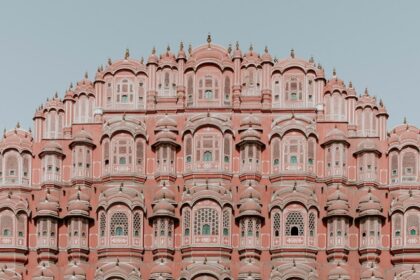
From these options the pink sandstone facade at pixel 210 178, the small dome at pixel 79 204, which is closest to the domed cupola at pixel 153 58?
the pink sandstone facade at pixel 210 178

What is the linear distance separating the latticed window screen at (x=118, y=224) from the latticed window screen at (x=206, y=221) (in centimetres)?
367

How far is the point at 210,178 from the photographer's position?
163ft

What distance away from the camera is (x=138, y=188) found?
164 ft

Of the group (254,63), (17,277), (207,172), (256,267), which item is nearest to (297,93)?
(254,63)

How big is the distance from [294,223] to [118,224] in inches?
356

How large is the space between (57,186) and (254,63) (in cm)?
1244

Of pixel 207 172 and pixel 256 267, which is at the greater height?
pixel 207 172

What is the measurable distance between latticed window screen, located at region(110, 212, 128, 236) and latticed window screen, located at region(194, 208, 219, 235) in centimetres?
367

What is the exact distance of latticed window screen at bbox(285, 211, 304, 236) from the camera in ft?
159

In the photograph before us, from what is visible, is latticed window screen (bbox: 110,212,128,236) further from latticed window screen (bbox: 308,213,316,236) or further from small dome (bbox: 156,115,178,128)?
latticed window screen (bbox: 308,213,316,236)

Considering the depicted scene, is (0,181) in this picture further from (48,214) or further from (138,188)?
(138,188)

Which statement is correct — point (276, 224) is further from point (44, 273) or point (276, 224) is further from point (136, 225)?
point (44, 273)

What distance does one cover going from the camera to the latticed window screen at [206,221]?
48469mm

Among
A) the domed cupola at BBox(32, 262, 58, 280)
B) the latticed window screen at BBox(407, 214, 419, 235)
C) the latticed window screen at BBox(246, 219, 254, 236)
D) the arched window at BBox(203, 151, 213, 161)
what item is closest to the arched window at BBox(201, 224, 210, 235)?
the latticed window screen at BBox(246, 219, 254, 236)
